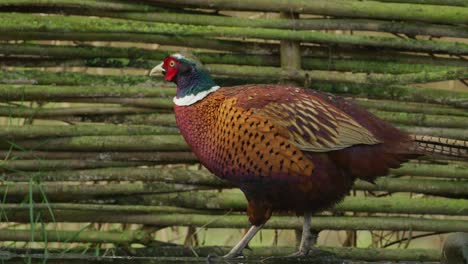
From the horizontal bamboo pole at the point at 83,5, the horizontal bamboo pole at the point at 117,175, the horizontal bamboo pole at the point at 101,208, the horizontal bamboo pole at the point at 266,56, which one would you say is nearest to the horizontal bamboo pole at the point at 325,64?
the horizontal bamboo pole at the point at 266,56

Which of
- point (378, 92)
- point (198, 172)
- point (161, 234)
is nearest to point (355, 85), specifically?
point (378, 92)

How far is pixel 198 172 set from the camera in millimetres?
4188

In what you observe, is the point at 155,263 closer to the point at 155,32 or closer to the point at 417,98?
the point at 155,32

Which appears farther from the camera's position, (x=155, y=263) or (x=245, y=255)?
(x=245, y=255)

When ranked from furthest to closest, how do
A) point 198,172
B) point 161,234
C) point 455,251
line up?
Answer: point 161,234 < point 198,172 < point 455,251

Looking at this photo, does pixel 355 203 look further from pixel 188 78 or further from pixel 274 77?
pixel 188 78

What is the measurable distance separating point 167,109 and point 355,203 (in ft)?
2.86

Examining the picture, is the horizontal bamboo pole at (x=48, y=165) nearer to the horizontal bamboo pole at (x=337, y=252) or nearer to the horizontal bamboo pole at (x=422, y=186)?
the horizontal bamboo pole at (x=337, y=252)

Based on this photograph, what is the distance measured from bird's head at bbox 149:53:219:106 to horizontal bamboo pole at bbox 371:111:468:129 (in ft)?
2.76

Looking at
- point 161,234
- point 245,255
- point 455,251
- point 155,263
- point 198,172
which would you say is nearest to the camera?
point 455,251

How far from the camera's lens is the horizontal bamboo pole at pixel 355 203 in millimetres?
4133

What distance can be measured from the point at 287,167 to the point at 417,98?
1.02 meters

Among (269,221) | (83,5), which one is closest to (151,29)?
(83,5)

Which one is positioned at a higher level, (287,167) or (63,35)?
(63,35)
